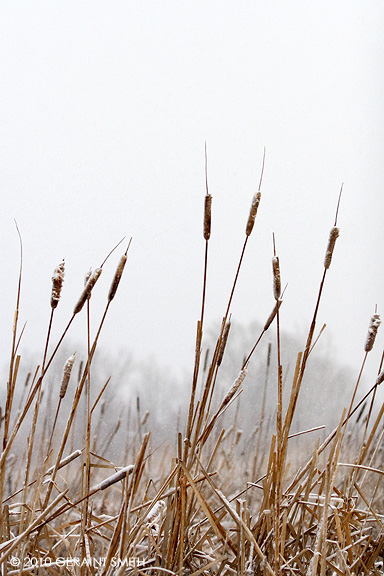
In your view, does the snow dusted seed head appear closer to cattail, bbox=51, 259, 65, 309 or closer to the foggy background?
cattail, bbox=51, 259, 65, 309

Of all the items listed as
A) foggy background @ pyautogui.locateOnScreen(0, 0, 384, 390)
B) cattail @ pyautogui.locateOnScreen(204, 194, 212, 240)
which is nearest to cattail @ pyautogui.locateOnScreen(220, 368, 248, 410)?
cattail @ pyautogui.locateOnScreen(204, 194, 212, 240)

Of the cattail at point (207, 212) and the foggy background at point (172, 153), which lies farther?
the foggy background at point (172, 153)

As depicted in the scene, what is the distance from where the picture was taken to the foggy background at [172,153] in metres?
1.42

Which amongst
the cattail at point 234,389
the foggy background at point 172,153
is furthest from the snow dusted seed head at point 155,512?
the foggy background at point 172,153

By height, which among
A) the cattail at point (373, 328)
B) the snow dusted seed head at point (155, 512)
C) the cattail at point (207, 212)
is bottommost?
the snow dusted seed head at point (155, 512)

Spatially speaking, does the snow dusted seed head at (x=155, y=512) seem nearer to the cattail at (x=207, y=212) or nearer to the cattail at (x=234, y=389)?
the cattail at (x=234, y=389)

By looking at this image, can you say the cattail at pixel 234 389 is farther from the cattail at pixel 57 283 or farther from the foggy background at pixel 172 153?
the foggy background at pixel 172 153

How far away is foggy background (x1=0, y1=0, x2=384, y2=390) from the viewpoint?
1423mm

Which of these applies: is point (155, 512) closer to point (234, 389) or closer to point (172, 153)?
point (234, 389)

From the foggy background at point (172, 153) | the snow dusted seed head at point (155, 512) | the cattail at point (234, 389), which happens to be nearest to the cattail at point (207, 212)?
the cattail at point (234, 389)

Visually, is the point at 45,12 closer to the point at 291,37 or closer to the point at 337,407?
the point at 291,37

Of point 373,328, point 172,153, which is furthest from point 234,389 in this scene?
point 172,153

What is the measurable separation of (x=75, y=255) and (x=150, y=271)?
21cm

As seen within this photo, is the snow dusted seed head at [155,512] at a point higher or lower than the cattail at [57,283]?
lower
